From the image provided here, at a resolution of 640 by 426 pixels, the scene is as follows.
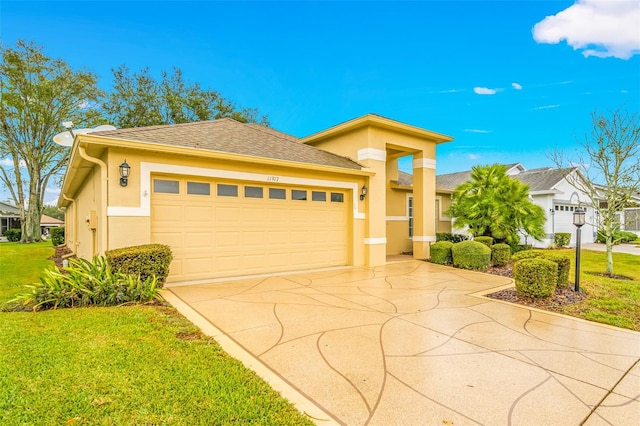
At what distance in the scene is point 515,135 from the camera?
71.2 ft

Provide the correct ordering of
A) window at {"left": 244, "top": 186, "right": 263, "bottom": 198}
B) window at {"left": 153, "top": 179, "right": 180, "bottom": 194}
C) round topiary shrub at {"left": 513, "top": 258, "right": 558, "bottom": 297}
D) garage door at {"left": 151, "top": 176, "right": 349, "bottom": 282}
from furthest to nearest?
window at {"left": 244, "top": 186, "right": 263, "bottom": 198} → garage door at {"left": 151, "top": 176, "right": 349, "bottom": 282} → window at {"left": 153, "top": 179, "right": 180, "bottom": 194} → round topiary shrub at {"left": 513, "top": 258, "right": 558, "bottom": 297}

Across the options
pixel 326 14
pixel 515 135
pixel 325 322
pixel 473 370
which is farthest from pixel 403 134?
pixel 515 135

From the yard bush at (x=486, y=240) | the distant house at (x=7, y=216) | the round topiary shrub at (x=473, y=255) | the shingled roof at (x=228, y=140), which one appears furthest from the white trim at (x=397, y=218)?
the distant house at (x=7, y=216)

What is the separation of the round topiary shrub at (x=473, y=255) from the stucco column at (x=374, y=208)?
2.44m

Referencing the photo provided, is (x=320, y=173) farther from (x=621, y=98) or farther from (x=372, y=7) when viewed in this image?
(x=621, y=98)

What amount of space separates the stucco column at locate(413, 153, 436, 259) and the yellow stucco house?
4cm

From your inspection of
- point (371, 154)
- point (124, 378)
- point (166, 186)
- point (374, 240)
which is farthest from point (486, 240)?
point (124, 378)

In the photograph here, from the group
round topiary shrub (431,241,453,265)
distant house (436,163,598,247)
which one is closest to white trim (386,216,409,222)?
round topiary shrub (431,241,453,265)

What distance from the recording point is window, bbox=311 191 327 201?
9.41 m

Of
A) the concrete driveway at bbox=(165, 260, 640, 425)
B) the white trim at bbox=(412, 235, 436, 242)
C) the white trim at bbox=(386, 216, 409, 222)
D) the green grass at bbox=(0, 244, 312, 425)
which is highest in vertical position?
the white trim at bbox=(386, 216, 409, 222)

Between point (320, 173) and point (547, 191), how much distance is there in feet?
49.4

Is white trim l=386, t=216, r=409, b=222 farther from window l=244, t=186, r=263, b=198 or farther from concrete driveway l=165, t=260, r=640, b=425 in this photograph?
concrete driveway l=165, t=260, r=640, b=425

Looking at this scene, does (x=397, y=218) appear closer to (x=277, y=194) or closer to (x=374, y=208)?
(x=374, y=208)

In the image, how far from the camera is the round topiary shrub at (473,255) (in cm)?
988
